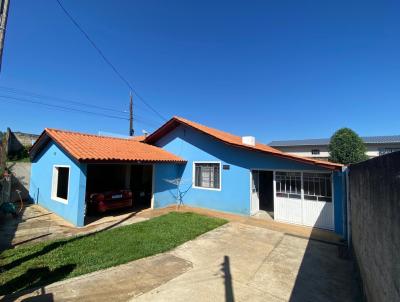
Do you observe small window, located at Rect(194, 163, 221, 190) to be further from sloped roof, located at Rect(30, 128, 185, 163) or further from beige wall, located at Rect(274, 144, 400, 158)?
beige wall, located at Rect(274, 144, 400, 158)

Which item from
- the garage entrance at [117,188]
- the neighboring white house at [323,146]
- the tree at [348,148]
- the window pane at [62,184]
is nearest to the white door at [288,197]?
the garage entrance at [117,188]

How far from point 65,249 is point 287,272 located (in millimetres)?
5957

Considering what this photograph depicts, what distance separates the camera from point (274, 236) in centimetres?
789

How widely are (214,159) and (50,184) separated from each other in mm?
8548

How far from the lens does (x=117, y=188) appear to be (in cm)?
1339

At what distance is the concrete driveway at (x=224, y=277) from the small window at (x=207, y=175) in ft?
18.0

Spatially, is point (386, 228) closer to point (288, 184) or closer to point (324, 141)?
point (288, 184)

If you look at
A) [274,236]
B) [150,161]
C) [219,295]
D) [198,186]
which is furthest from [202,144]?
[219,295]

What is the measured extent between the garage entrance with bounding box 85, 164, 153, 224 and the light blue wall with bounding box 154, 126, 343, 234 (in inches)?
67.1

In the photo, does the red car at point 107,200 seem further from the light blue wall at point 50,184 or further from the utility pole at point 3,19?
the utility pole at point 3,19

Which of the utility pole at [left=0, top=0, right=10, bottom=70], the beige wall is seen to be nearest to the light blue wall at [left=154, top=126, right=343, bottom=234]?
the utility pole at [left=0, top=0, right=10, bottom=70]

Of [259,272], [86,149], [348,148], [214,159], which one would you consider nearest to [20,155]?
[86,149]

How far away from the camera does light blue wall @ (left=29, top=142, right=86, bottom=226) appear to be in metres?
8.52

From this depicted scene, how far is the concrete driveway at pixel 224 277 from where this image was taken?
421 centimetres
